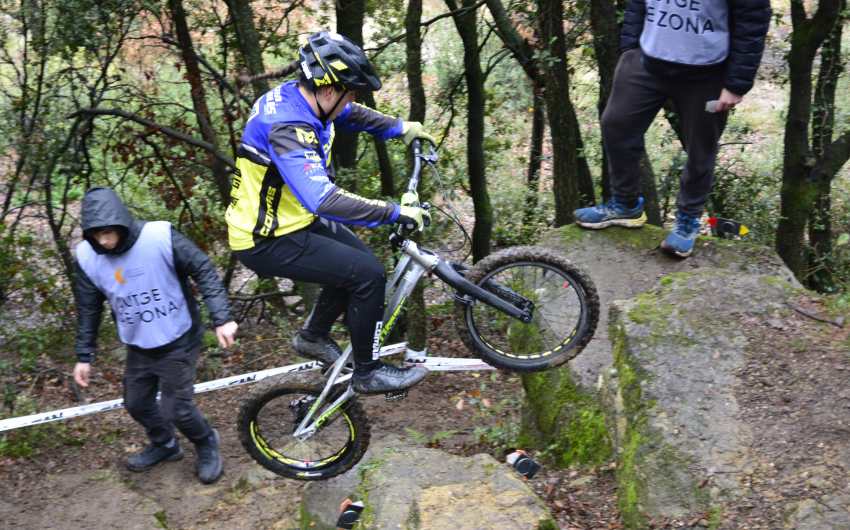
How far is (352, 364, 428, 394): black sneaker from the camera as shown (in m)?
4.86

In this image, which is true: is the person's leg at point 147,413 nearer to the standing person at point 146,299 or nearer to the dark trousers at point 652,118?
the standing person at point 146,299

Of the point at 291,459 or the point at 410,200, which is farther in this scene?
the point at 291,459

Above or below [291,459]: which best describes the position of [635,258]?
above

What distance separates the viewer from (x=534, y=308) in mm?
4832

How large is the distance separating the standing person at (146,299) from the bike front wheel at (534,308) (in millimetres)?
1457

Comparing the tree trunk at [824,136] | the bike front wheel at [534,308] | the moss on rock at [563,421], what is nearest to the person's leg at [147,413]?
the bike front wheel at [534,308]

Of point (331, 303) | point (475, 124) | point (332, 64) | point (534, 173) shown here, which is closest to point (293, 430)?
point (331, 303)

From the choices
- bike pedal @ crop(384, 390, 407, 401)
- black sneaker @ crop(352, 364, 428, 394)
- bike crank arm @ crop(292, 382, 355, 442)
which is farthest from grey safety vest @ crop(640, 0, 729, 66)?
bike crank arm @ crop(292, 382, 355, 442)

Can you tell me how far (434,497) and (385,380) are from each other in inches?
28.5

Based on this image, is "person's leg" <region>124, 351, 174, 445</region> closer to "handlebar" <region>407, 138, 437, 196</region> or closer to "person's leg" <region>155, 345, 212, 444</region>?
"person's leg" <region>155, 345, 212, 444</region>

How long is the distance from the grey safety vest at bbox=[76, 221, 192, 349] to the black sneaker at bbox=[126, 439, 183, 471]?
118 centimetres

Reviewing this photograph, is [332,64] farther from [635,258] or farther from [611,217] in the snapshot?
[635,258]

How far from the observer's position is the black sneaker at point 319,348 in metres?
5.11

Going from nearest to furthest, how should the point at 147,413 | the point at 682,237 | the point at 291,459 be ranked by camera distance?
the point at 291,459 < the point at 147,413 < the point at 682,237
